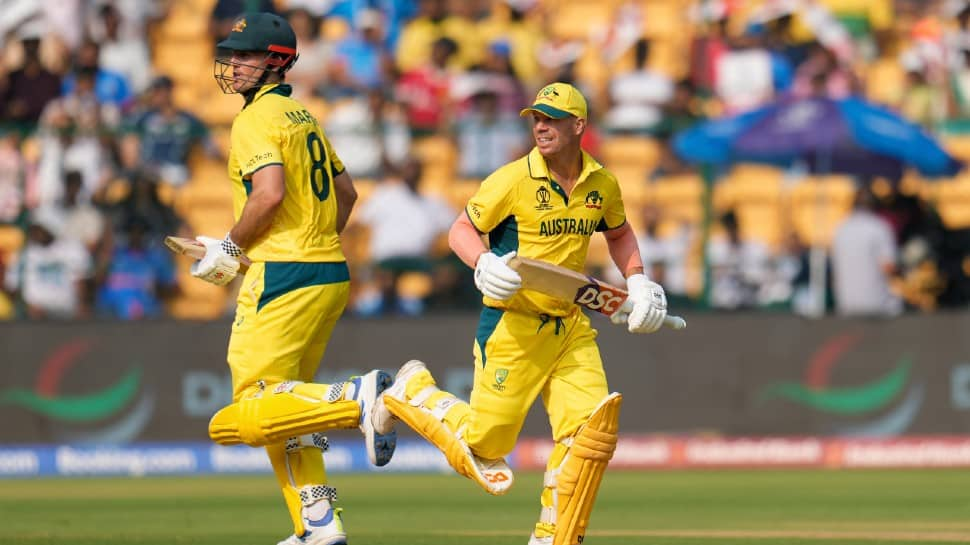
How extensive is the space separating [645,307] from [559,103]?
76cm

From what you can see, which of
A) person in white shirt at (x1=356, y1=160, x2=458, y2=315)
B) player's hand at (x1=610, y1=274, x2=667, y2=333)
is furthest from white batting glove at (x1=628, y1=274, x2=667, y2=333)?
person in white shirt at (x1=356, y1=160, x2=458, y2=315)

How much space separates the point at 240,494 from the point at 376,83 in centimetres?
402

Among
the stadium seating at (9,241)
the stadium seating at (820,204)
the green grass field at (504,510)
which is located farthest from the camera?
the stadium seating at (820,204)

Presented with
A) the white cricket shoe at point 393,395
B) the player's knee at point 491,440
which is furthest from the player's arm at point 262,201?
the player's knee at point 491,440

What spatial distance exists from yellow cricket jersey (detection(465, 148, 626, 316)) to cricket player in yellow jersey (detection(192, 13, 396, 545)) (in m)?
0.59

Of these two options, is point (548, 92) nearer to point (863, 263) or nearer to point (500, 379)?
point (500, 379)

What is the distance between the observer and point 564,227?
19.9ft

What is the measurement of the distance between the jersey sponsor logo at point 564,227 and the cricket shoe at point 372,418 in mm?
782

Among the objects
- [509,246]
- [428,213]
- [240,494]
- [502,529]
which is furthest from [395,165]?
[509,246]

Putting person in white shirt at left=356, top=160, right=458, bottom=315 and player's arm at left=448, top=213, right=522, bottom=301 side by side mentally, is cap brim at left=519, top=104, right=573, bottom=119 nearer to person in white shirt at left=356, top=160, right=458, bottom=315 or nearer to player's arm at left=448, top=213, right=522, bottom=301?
player's arm at left=448, top=213, right=522, bottom=301

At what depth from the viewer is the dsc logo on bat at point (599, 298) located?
579cm

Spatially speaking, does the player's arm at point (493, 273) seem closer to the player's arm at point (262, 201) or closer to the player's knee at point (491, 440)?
the player's knee at point (491, 440)

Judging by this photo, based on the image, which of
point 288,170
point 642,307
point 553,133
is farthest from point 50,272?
point 642,307

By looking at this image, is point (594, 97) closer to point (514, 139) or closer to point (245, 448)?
point (514, 139)
